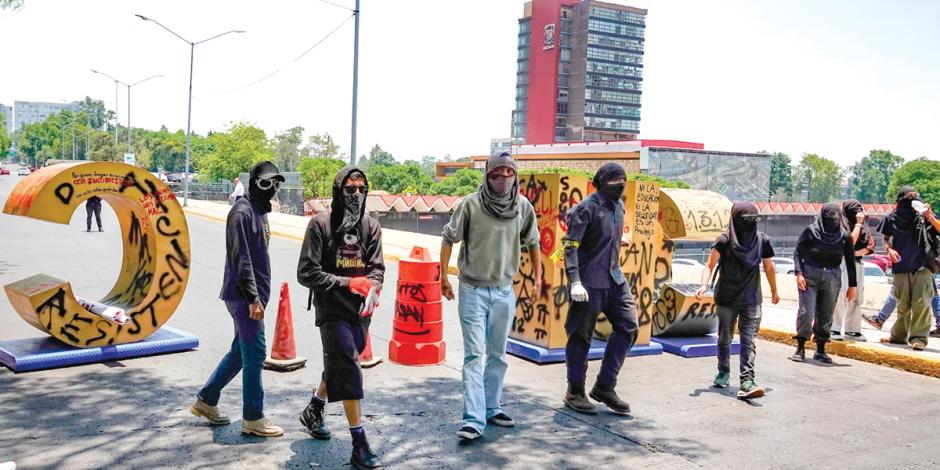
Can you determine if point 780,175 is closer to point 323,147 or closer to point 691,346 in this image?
point 323,147

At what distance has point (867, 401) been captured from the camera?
22.9ft

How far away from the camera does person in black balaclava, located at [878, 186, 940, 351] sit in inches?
356

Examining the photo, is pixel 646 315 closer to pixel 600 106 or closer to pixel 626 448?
pixel 626 448

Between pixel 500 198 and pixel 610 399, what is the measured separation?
74.9 inches

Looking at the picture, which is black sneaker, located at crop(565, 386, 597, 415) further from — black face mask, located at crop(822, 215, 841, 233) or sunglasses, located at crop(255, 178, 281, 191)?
black face mask, located at crop(822, 215, 841, 233)

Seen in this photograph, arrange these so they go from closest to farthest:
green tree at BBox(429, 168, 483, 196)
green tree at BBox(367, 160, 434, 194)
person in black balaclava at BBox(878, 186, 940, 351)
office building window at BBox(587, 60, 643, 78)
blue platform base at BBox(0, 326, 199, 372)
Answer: blue platform base at BBox(0, 326, 199, 372), person in black balaclava at BBox(878, 186, 940, 351), green tree at BBox(429, 168, 483, 196), green tree at BBox(367, 160, 434, 194), office building window at BBox(587, 60, 643, 78)

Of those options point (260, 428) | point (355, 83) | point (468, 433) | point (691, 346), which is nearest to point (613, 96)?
point (355, 83)

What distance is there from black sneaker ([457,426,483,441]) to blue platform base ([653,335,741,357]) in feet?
12.8

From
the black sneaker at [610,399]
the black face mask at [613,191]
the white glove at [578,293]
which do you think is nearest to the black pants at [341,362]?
the white glove at [578,293]

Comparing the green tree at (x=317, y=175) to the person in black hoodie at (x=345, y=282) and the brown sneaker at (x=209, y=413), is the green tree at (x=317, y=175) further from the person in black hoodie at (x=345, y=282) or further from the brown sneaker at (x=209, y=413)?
the person in black hoodie at (x=345, y=282)

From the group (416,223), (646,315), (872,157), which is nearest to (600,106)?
(872,157)

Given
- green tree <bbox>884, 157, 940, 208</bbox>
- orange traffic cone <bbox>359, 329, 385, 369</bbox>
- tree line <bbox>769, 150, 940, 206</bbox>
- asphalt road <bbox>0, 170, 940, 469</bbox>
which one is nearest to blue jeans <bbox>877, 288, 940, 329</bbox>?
asphalt road <bbox>0, 170, 940, 469</bbox>

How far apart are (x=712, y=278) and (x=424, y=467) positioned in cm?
397

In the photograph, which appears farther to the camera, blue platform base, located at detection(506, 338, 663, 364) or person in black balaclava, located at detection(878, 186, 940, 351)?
person in black balaclava, located at detection(878, 186, 940, 351)
